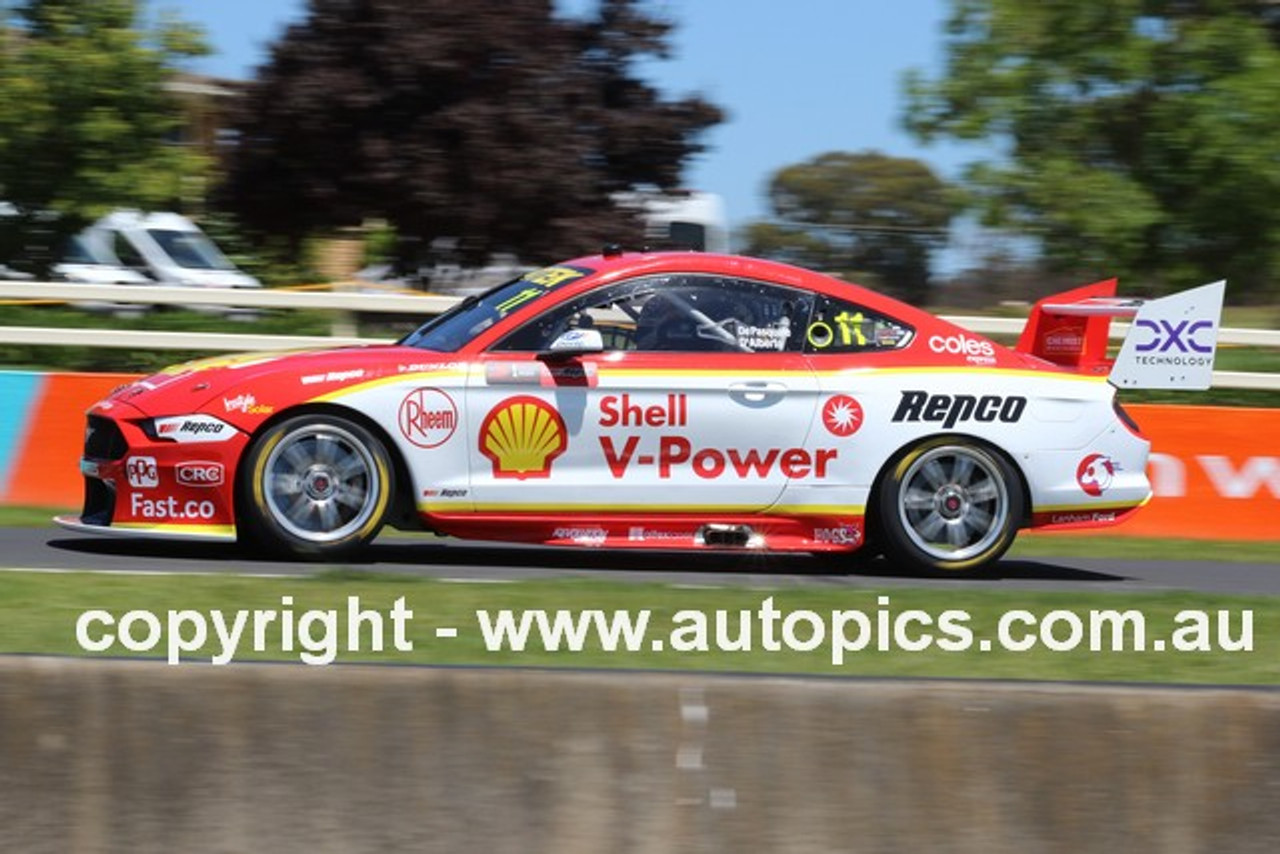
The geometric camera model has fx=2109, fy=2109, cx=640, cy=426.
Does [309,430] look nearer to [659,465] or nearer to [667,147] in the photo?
[659,465]

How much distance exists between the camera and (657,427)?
9406mm

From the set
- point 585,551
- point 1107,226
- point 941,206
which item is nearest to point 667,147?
point 941,206

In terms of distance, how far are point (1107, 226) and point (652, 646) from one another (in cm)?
1390

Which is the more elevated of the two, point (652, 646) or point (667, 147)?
point (667, 147)

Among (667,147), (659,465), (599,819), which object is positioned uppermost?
(667,147)

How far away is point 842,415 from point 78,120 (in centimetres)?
1319

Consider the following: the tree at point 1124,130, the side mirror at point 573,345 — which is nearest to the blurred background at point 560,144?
the tree at point 1124,130

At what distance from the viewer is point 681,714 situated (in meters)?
4.75

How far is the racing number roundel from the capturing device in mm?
9547

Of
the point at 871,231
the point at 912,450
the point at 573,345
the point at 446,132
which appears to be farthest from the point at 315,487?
the point at 871,231

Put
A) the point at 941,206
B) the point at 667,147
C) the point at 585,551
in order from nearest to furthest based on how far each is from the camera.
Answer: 1. the point at 585,551
2. the point at 941,206
3. the point at 667,147

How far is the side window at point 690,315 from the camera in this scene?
9.54m

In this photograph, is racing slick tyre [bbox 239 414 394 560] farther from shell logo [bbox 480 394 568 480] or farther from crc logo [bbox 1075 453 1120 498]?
crc logo [bbox 1075 453 1120 498]

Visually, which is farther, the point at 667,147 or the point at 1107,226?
the point at 667,147
